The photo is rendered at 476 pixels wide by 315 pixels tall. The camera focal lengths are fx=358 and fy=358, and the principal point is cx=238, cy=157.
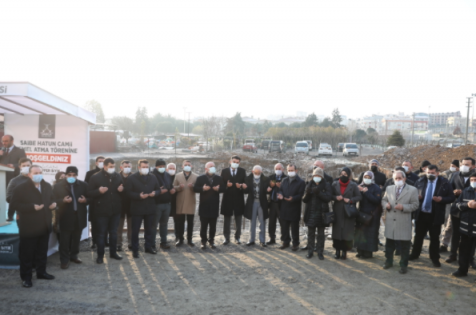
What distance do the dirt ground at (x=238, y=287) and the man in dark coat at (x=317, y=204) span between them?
353 millimetres

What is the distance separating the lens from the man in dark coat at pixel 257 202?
818cm

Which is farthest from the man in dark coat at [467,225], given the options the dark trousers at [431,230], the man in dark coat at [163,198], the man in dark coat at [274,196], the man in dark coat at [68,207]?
the man in dark coat at [68,207]

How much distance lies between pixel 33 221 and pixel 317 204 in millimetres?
5053

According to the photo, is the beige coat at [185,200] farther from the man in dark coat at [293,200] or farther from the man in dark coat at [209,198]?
the man in dark coat at [293,200]

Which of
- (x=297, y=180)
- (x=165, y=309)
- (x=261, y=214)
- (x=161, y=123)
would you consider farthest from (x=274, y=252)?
(x=161, y=123)

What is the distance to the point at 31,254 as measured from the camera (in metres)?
5.56

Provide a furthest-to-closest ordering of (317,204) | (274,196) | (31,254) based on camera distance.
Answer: (274,196)
(317,204)
(31,254)

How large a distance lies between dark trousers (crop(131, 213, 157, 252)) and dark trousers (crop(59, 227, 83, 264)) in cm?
101

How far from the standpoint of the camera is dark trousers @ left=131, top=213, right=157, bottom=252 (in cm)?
705

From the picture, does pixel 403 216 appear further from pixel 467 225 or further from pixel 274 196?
pixel 274 196

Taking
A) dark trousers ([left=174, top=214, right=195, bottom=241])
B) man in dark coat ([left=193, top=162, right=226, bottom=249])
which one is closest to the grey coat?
man in dark coat ([left=193, top=162, right=226, bottom=249])

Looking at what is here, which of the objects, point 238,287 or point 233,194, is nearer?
point 238,287

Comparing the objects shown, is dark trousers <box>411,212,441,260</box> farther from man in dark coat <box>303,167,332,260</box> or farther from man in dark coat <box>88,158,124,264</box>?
man in dark coat <box>88,158,124,264</box>

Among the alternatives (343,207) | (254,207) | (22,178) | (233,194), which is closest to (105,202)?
(22,178)
